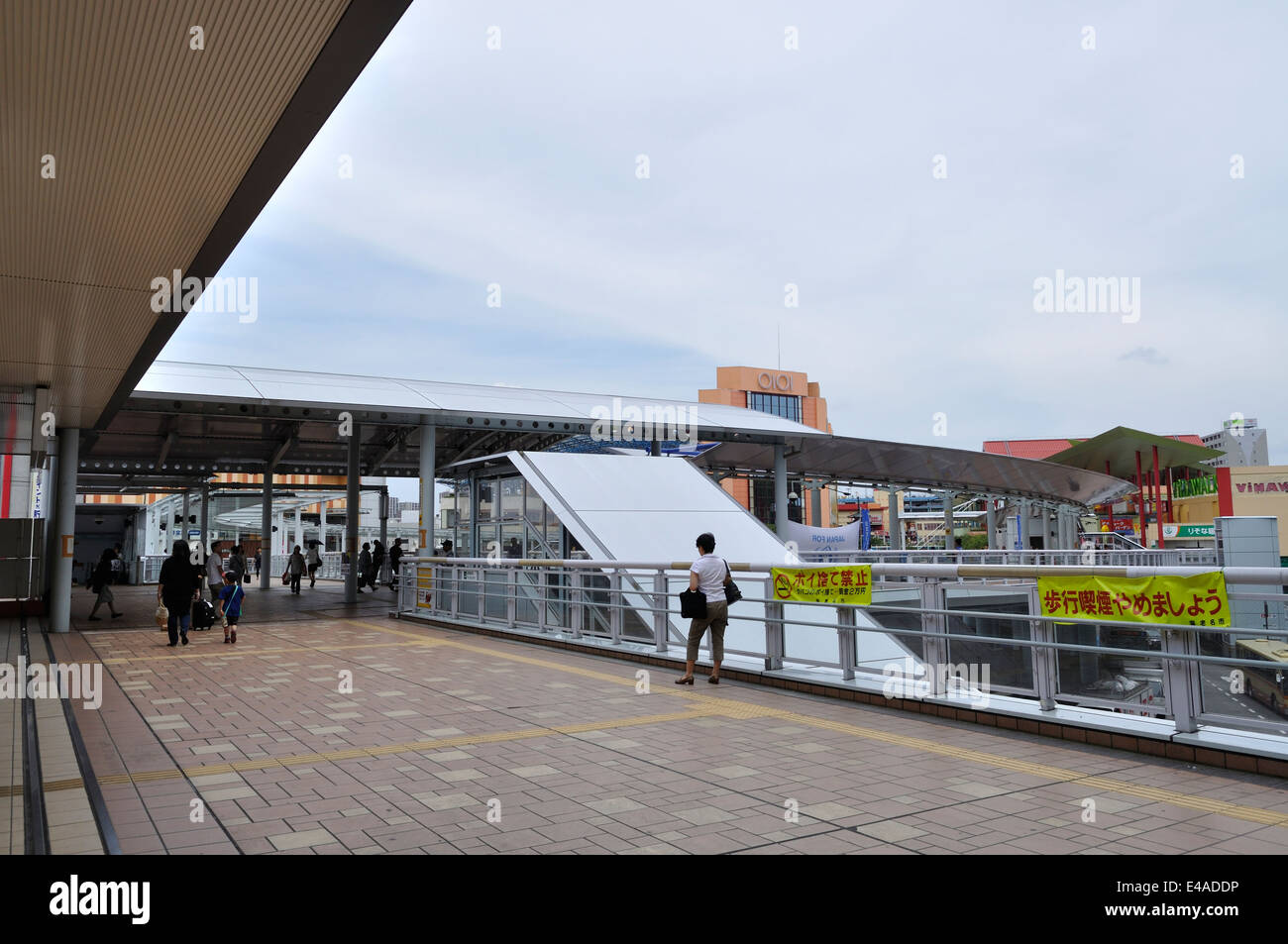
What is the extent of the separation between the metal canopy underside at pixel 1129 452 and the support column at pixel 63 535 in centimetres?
4566

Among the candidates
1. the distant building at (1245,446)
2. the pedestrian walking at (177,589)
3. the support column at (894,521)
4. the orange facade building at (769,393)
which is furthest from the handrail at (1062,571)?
the orange facade building at (769,393)

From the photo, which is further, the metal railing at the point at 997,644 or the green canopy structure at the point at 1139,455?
the green canopy structure at the point at 1139,455

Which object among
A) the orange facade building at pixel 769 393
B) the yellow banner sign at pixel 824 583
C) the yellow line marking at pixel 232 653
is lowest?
the yellow line marking at pixel 232 653

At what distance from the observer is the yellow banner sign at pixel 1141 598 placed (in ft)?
18.3

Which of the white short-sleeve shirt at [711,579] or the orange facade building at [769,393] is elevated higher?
the orange facade building at [769,393]

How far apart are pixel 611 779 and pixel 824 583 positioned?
351 centimetres

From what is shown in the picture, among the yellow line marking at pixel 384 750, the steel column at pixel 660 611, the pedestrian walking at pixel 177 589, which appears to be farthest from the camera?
the pedestrian walking at pixel 177 589

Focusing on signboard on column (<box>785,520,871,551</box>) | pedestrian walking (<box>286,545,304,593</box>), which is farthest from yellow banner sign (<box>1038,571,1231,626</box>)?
pedestrian walking (<box>286,545,304,593</box>)

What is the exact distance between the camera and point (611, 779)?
5555mm

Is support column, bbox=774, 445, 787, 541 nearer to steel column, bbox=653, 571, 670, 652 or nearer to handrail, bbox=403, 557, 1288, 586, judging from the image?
steel column, bbox=653, 571, 670, 652

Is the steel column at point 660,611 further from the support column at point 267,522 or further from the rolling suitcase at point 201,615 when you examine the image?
the support column at point 267,522
